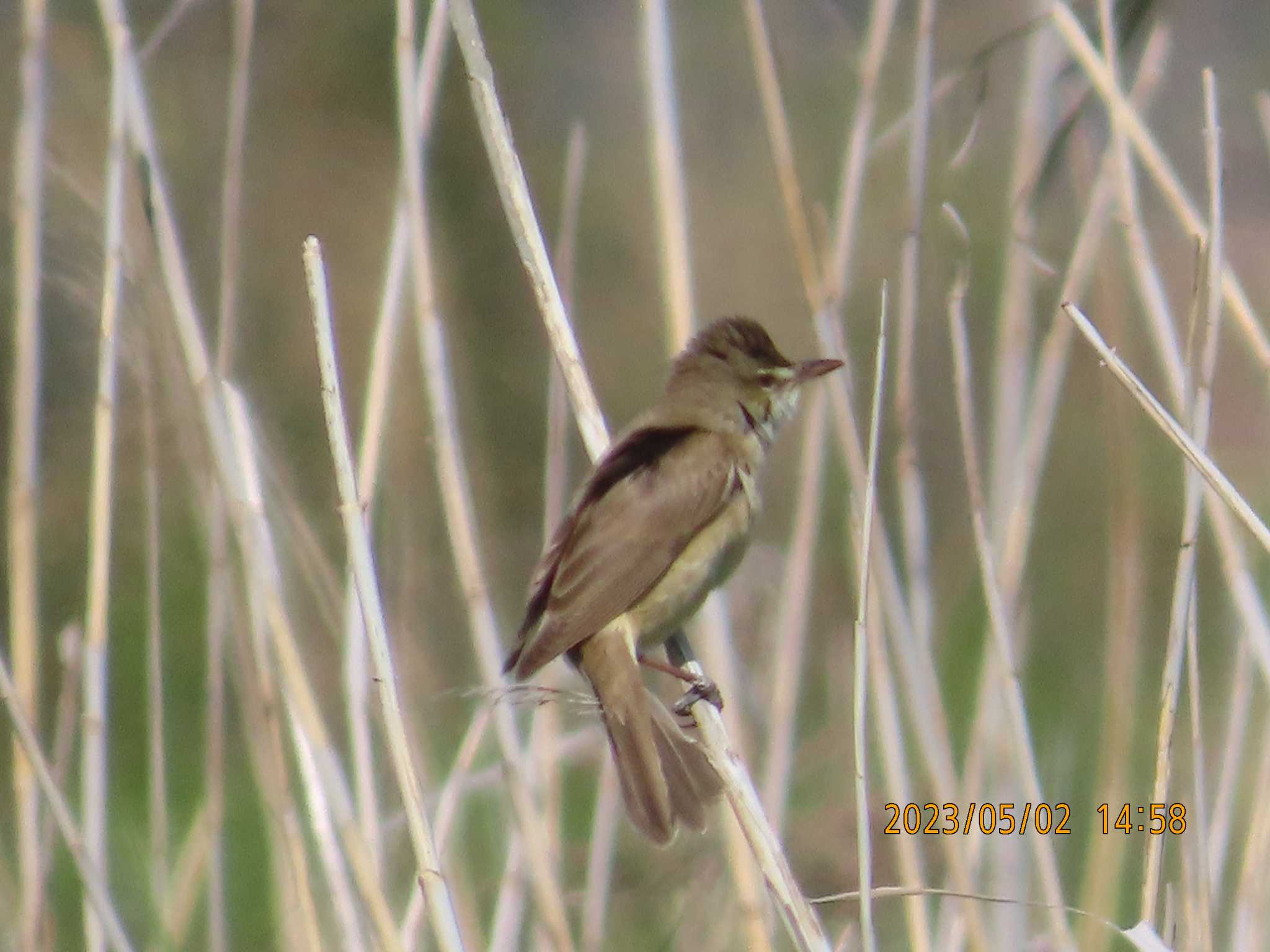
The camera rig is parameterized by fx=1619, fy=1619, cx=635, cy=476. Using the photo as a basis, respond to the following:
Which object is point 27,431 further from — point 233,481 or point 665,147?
point 665,147

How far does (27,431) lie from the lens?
2.39 metres

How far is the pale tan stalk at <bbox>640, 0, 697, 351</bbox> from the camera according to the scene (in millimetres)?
2510

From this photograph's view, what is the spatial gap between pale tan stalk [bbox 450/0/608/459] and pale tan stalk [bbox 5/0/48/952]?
63 centimetres

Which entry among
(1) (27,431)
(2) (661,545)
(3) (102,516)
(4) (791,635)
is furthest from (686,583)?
(1) (27,431)

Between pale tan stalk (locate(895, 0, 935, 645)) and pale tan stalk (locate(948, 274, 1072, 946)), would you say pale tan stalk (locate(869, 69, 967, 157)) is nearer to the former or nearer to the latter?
pale tan stalk (locate(895, 0, 935, 645))

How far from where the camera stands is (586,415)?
2527 mm

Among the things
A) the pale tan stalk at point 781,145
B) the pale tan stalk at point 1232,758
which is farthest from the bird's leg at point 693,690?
the pale tan stalk at point 1232,758

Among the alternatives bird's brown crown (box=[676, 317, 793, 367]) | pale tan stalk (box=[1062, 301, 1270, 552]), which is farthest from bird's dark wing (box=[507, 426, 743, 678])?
pale tan stalk (box=[1062, 301, 1270, 552])

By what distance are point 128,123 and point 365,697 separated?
94 centimetres

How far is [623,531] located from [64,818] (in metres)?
1.05

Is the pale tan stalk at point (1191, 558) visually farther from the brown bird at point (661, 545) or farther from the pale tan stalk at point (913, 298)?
the brown bird at point (661, 545)

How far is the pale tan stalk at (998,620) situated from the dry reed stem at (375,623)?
0.85 m

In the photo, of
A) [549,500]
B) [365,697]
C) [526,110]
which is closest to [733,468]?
[549,500]

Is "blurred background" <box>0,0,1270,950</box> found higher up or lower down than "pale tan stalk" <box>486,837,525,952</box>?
higher up
